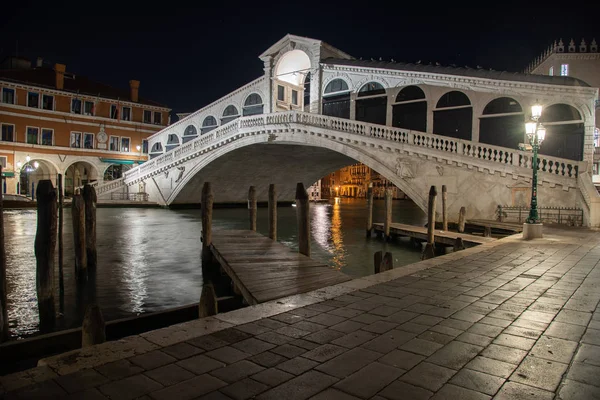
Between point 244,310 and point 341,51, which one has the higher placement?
point 341,51

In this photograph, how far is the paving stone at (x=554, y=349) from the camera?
2301 mm

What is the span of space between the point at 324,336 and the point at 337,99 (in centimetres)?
1647

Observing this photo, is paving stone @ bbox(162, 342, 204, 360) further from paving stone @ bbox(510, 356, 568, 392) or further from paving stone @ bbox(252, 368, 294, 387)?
paving stone @ bbox(510, 356, 568, 392)

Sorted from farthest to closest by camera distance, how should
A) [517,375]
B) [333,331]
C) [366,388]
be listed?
[333,331], [517,375], [366,388]

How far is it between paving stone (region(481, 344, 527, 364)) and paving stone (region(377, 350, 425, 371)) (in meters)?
0.40

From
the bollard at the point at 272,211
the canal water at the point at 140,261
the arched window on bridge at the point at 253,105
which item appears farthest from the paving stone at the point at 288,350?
the arched window on bridge at the point at 253,105

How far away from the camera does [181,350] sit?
2.36 metres

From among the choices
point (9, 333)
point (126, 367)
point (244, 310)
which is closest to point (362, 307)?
point (244, 310)

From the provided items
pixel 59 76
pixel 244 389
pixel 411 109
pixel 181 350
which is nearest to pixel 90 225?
pixel 181 350

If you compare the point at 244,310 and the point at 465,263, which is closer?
the point at 244,310

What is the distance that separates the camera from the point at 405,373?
208 cm

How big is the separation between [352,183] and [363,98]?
4488 cm

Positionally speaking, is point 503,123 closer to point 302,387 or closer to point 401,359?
point 401,359

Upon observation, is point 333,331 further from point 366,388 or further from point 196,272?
point 196,272
